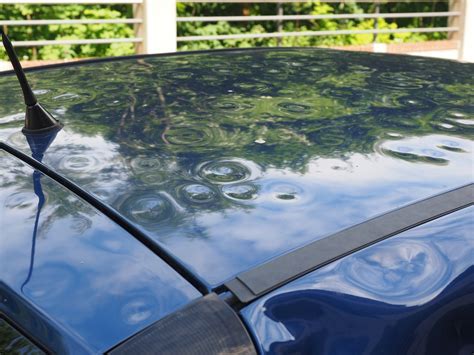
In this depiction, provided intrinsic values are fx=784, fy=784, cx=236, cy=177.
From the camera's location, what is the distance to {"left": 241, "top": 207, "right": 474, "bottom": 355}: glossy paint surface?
1.05m

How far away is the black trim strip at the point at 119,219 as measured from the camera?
1.09 m

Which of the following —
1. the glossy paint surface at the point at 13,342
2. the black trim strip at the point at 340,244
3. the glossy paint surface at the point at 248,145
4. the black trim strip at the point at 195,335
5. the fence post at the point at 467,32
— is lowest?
the fence post at the point at 467,32

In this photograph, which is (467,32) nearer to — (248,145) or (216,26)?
(216,26)

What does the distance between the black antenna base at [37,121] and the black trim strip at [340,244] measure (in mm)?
704

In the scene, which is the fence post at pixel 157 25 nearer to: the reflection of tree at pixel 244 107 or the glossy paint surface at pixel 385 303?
the reflection of tree at pixel 244 107

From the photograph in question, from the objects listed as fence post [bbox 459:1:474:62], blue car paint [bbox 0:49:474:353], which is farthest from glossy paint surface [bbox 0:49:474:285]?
fence post [bbox 459:1:474:62]

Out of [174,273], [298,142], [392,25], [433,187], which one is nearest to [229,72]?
[298,142]

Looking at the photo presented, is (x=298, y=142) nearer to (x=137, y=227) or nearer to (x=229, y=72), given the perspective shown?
(x=137, y=227)

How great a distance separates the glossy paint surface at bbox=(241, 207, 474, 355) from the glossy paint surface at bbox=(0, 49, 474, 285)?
83 mm

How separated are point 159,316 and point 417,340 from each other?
0.38m

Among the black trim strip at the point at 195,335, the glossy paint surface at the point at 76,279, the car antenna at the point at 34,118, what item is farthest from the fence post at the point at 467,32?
the black trim strip at the point at 195,335

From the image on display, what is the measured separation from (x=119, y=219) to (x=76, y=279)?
160mm

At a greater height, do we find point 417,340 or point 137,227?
point 137,227

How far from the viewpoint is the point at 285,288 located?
3.53 feet
